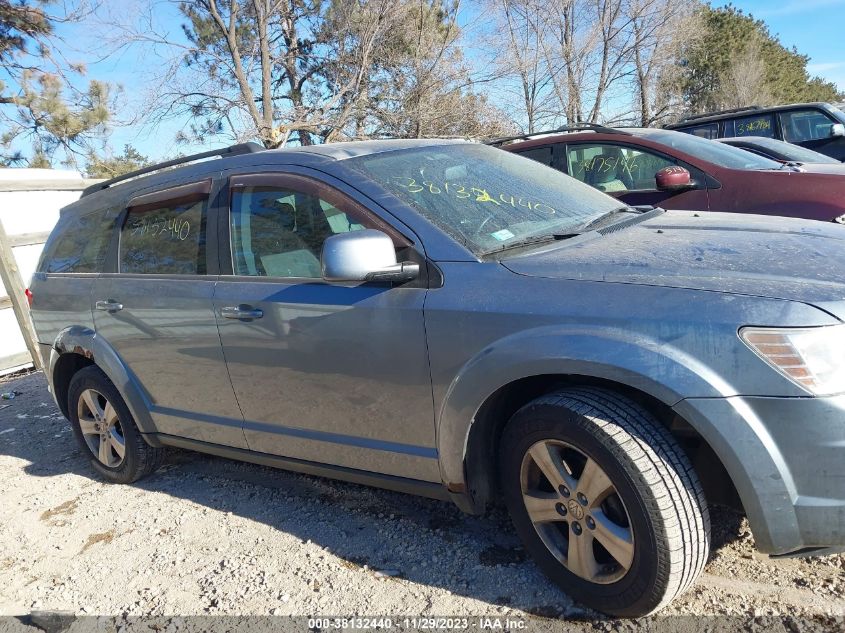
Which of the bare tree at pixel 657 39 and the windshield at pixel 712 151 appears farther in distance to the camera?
the bare tree at pixel 657 39

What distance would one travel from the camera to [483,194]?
9.64 feet

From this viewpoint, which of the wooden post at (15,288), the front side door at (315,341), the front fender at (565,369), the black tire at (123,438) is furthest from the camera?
the wooden post at (15,288)

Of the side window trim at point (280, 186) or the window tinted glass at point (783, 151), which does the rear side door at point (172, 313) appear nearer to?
the side window trim at point (280, 186)

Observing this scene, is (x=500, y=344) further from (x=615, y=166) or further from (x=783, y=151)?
(x=783, y=151)

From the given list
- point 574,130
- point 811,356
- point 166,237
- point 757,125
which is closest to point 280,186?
point 166,237

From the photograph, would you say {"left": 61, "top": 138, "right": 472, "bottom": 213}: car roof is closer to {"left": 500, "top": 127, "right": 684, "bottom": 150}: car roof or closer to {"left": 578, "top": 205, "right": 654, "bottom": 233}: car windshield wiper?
{"left": 578, "top": 205, "right": 654, "bottom": 233}: car windshield wiper

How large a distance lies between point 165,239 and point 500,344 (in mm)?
2164

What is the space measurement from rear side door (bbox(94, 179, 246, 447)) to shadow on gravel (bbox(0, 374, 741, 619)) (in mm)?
473

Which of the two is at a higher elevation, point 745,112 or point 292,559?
point 745,112

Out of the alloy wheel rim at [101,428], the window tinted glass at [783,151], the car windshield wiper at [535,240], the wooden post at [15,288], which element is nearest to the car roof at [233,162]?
the car windshield wiper at [535,240]

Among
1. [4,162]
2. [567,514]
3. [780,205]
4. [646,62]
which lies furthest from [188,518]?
[646,62]

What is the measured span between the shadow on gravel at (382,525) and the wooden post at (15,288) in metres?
3.74

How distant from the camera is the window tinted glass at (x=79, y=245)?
394 cm

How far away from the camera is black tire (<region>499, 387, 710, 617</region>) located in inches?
81.0
